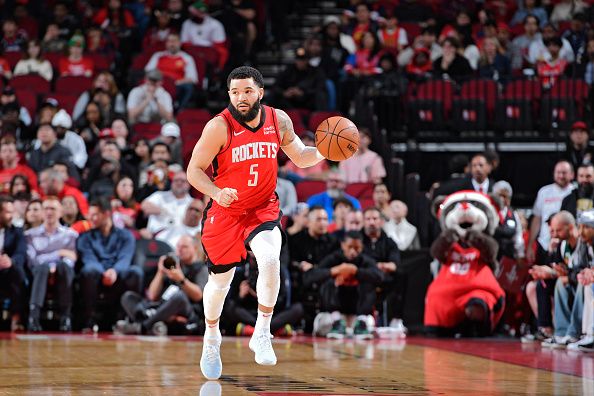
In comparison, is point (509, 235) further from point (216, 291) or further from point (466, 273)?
point (216, 291)

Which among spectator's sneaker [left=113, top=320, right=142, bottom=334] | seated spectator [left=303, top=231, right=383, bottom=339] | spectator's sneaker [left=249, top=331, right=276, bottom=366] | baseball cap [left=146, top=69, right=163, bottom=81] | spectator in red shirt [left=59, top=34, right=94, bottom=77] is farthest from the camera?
spectator in red shirt [left=59, top=34, right=94, bottom=77]

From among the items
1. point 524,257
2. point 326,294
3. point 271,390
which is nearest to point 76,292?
point 326,294

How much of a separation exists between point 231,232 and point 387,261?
16.5 feet

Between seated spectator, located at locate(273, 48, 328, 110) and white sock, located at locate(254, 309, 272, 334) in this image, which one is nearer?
white sock, located at locate(254, 309, 272, 334)

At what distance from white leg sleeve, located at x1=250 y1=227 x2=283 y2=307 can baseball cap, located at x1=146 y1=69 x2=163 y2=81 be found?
309 inches

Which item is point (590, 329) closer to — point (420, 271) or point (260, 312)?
point (420, 271)

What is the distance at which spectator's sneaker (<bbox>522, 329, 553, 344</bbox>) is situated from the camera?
33.3 feet

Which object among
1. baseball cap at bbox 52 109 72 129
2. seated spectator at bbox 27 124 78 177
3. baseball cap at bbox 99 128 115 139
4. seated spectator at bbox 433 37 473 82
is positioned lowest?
seated spectator at bbox 27 124 78 177

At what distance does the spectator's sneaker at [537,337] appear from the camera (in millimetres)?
10160

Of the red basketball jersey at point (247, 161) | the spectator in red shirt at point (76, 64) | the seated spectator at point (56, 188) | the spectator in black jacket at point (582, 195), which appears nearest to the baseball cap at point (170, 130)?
the seated spectator at point (56, 188)

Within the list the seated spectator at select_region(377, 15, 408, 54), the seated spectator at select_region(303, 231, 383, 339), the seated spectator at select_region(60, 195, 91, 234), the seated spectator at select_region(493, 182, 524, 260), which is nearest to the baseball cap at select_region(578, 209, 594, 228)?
the seated spectator at select_region(493, 182, 524, 260)

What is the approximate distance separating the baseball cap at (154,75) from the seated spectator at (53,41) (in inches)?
99.2

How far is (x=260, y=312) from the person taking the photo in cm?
650

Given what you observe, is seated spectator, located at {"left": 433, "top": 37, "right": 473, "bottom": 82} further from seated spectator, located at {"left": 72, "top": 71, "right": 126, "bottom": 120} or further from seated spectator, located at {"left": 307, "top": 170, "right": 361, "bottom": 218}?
seated spectator, located at {"left": 72, "top": 71, "right": 126, "bottom": 120}
